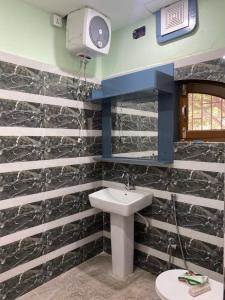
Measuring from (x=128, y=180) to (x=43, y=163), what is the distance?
0.94 meters

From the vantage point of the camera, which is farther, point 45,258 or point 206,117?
point 45,258

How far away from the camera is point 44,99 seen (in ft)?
7.51

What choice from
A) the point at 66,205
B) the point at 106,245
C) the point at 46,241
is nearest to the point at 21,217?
the point at 46,241

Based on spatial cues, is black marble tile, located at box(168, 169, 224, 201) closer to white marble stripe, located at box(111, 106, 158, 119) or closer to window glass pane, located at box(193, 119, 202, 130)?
window glass pane, located at box(193, 119, 202, 130)

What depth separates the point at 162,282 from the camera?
1.67 m

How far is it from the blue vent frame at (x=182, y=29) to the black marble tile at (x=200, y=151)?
1.02 meters

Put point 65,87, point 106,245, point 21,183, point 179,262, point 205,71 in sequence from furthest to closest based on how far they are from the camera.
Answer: point 106,245 → point 65,87 → point 179,262 → point 21,183 → point 205,71

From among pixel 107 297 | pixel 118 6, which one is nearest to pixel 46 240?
pixel 107 297

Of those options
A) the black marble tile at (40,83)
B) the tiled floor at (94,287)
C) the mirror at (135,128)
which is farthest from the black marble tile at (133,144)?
the tiled floor at (94,287)

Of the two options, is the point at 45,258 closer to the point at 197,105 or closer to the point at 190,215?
the point at 190,215

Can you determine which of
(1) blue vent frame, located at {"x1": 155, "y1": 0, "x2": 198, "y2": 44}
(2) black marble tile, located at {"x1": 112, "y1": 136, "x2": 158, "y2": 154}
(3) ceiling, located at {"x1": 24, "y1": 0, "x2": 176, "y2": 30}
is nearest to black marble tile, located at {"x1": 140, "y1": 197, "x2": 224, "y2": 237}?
(2) black marble tile, located at {"x1": 112, "y1": 136, "x2": 158, "y2": 154}

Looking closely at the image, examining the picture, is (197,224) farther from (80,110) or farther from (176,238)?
(80,110)

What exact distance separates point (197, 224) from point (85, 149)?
139cm

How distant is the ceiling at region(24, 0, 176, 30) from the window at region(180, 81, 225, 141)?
0.82 metres
